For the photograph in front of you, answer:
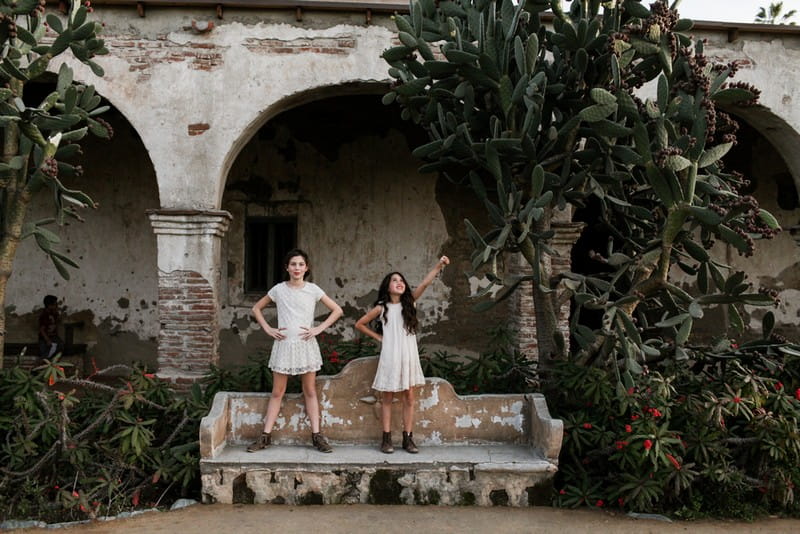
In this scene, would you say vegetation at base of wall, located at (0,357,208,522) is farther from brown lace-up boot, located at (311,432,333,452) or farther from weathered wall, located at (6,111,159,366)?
weathered wall, located at (6,111,159,366)

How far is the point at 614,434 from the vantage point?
482cm

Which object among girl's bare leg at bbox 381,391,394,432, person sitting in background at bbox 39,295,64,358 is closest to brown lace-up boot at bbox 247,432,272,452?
girl's bare leg at bbox 381,391,394,432

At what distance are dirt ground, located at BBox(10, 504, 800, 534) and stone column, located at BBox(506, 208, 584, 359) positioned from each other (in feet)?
9.19

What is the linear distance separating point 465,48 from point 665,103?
1607mm

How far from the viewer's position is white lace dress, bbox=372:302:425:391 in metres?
4.95

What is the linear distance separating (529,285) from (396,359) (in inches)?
112

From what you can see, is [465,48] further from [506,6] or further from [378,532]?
[378,532]

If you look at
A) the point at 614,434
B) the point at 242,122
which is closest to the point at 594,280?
the point at 614,434

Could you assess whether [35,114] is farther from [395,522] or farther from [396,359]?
[395,522]

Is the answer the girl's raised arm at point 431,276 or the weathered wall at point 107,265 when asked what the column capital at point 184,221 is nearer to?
the girl's raised arm at point 431,276

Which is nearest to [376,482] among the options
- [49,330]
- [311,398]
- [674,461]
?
[311,398]

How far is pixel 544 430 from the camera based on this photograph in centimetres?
481

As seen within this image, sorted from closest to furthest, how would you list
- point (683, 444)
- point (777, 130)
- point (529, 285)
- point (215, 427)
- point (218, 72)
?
1. point (683, 444)
2. point (215, 427)
3. point (218, 72)
4. point (529, 285)
5. point (777, 130)

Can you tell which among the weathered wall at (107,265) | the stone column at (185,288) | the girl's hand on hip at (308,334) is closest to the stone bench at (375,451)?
the girl's hand on hip at (308,334)
